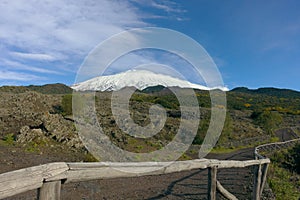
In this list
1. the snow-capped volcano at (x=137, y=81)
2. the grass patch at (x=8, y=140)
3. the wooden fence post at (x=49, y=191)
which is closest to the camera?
the wooden fence post at (x=49, y=191)

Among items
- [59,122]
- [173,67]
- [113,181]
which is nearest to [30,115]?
[59,122]

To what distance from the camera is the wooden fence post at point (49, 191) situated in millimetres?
2365

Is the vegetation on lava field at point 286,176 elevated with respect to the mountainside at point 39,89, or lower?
lower

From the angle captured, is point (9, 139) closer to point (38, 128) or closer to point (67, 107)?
point (38, 128)

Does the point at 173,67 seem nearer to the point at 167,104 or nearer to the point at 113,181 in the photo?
the point at 113,181

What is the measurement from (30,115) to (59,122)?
11.2 feet

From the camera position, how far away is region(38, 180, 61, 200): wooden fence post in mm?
2365

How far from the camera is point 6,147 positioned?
574 inches

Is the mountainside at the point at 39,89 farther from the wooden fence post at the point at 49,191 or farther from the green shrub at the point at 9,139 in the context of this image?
the wooden fence post at the point at 49,191

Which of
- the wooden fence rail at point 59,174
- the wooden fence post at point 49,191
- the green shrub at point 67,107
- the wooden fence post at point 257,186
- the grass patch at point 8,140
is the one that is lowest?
the wooden fence post at point 257,186

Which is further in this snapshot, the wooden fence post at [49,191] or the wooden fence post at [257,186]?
the wooden fence post at [257,186]

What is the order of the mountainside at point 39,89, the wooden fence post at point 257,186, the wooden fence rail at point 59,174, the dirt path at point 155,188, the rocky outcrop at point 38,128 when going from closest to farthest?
the wooden fence rail at point 59,174 < the wooden fence post at point 257,186 < the dirt path at point 155,188 < the rocky outcrop at point 38,128 < the mountainside at point 39,89

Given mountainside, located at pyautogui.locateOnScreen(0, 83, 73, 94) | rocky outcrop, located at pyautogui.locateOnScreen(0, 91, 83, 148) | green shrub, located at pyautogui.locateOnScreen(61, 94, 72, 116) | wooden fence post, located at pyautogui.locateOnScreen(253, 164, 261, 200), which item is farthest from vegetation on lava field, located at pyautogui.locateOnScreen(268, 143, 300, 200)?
mountainside, located at pyautogui.locateOnScreen(0, 83, 73, 94)

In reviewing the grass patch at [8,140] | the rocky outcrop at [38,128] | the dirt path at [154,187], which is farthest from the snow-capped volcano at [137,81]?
the grass patch at [8,140]
